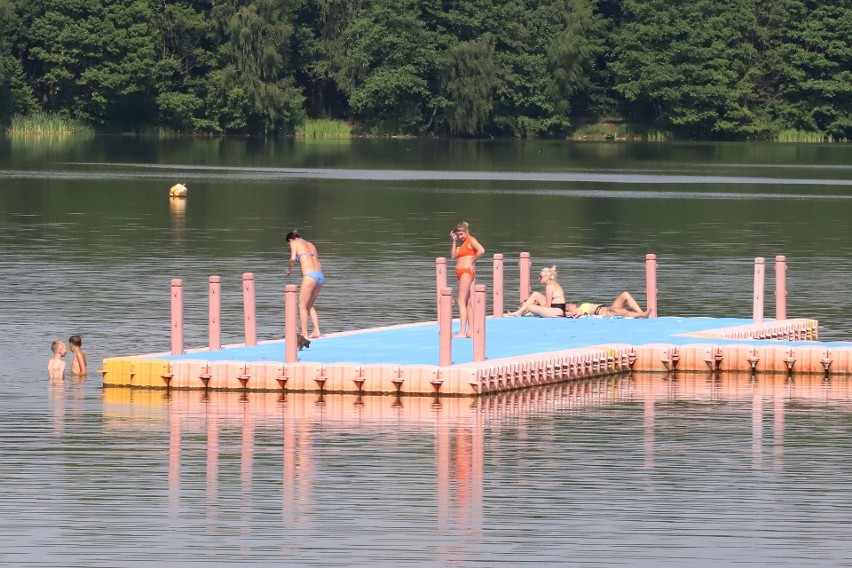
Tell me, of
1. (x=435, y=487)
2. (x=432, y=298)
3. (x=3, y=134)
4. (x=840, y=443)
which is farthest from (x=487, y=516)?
(x=3, y=134)

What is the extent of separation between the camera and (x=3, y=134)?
142 m

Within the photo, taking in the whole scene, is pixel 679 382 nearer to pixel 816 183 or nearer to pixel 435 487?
pixel 435 487

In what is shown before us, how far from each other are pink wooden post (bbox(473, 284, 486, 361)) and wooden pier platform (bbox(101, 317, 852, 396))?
0.17 metres

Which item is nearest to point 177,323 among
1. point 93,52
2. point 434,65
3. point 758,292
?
point 758,292

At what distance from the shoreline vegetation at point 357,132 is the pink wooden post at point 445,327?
394 ft

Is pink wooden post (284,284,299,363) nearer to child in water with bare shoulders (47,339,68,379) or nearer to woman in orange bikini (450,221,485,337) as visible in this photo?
child in water with bare shoulders (47,339,68,379)

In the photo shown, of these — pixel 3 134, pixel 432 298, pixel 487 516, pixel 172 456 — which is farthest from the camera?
pixel 3 134

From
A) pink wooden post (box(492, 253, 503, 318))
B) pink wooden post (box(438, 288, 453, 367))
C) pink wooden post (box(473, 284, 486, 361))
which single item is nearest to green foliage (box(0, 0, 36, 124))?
pink wooden post (box(492, 253, 503, 318))

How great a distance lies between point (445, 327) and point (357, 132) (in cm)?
12613

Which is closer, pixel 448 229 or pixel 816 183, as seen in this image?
pixel 448 229

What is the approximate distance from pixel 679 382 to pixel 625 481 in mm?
8308

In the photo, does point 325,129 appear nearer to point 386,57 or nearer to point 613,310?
point 386,57

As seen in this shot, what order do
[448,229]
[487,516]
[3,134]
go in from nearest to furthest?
[487,516] < [448,229] < [3,134]

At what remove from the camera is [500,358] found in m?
28.9
